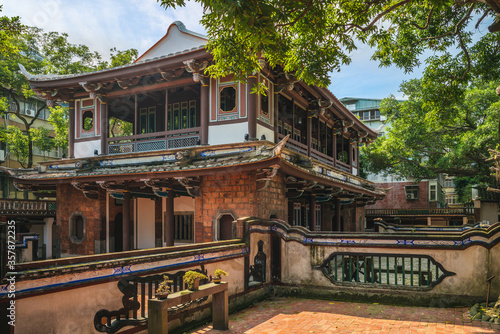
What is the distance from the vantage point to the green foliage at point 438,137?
2278 centimetres

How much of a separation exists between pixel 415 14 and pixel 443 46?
1.23 meters

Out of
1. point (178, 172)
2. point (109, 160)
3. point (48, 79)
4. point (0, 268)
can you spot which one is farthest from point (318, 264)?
point (48, 79)

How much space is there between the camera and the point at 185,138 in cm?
1327

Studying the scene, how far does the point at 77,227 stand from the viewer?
15414 mm

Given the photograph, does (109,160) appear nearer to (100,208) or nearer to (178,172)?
(100,208)

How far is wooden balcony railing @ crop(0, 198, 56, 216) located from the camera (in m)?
16.0

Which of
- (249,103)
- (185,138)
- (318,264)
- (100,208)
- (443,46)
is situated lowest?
(318,264)

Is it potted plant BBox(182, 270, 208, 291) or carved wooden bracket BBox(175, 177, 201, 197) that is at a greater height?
carved wooden bracket BBox(175, 177, 201, 197)

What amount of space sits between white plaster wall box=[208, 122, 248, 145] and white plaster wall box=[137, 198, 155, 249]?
5226mm

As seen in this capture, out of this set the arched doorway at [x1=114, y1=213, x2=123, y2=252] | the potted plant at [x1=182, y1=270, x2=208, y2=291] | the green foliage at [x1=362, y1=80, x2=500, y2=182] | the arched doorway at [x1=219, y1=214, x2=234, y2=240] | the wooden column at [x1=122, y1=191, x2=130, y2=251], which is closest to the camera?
the potted plant at [x1=182, y1=270, x2=208, y2=291]

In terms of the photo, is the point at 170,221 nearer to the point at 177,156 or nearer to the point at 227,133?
the point at 177,156

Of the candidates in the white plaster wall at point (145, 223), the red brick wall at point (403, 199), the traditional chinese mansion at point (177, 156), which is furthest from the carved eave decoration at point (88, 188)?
the red brick wall at point (403, 199)

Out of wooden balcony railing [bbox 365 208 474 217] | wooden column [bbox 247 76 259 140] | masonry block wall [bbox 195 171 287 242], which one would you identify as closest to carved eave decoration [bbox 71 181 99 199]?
masonry block wall [bbox 195 171 287 242]

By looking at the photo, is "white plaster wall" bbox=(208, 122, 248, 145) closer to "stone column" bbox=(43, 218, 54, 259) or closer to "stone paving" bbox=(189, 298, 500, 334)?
"stone paving" bbox=(189, 298, 500, 334)
